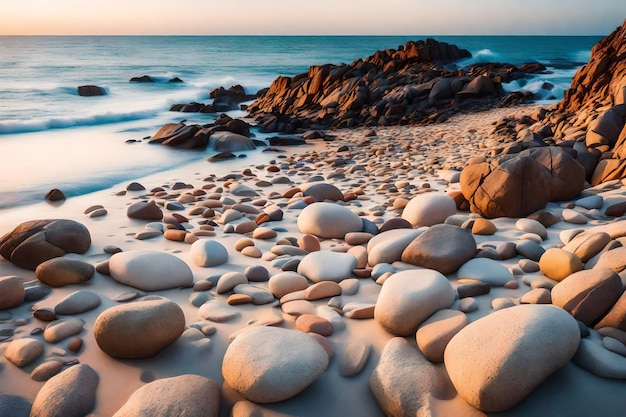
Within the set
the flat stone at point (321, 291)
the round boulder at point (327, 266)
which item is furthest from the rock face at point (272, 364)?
the round boulder at point (327, 266)

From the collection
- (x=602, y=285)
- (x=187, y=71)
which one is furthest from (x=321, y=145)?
(x=187, y=71)

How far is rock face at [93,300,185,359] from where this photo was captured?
165cm

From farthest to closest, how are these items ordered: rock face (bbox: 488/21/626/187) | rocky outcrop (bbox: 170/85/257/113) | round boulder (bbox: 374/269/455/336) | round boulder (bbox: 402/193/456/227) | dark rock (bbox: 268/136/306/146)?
rocky outcrop (bbox: 170/85/257/113) < dark rock (bbox: 268/136/306/146) < rock face (bbox: 488/21/626/187) < round boulder (bbox: 402/193/456/227) < round boulder (bbox: 374/269/455/336)

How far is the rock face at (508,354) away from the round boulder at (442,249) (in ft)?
2.27

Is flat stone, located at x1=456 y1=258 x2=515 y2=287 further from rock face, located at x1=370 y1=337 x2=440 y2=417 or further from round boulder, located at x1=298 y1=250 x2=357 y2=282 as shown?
rock face, located at x1=370 y1=337 x2=440 y2=417

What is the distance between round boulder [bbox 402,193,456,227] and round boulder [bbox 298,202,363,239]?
1.35 feet

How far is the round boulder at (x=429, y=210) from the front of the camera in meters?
3.14

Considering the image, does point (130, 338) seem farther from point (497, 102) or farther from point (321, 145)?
point (497, 102)

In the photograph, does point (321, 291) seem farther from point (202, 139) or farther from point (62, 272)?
point (202, 139)

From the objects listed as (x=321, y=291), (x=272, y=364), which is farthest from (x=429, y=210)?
(x=272, y=364)

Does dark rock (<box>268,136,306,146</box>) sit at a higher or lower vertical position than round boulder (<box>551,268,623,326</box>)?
lower

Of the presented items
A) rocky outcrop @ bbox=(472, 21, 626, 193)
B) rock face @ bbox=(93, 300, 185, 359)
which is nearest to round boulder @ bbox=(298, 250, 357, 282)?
rock face @ bbox=(93, 300, 185, 359)

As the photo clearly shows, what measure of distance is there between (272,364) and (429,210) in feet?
6.57

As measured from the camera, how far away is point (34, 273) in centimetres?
242
